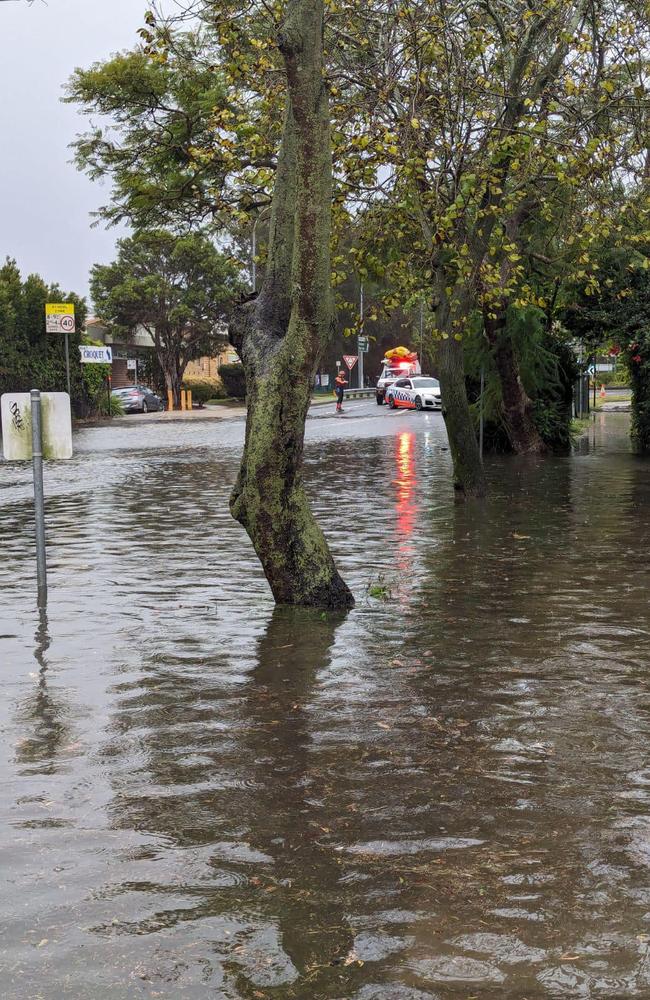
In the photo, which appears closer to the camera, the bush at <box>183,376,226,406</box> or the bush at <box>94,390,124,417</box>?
the bush at <box>94,390,124,417</box>

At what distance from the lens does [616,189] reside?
773 inches

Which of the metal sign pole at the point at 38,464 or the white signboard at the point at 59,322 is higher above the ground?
the white signboard at the point at 59,322

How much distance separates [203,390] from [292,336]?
63674mm

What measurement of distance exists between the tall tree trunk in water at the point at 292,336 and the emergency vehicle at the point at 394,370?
50761 millimetres

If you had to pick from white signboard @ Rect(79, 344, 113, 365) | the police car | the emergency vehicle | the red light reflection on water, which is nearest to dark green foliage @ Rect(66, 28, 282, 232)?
the red light reflection on water

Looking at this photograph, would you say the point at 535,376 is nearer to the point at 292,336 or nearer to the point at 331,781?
the point at 292,336

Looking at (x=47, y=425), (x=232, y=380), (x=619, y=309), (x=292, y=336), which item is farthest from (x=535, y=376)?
(x=232, y=380)

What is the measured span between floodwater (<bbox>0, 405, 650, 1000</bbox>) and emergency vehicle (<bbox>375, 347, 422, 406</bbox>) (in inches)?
2002

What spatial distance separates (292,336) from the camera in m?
9.26

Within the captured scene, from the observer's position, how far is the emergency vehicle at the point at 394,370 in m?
63.9

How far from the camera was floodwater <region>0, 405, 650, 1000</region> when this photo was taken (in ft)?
12.8

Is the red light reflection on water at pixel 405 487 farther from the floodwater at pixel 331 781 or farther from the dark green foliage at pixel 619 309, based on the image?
the dark green foliage at pixel 619 309

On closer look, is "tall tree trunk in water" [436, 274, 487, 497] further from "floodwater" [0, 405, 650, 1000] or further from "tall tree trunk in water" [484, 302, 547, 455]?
"tall tree trunk in water" [484, 302, 547, 455]

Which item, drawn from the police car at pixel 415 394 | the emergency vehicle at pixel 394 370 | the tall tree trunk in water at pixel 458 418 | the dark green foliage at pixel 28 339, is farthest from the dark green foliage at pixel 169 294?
the tall tree trunk in water at pixel 458 418
